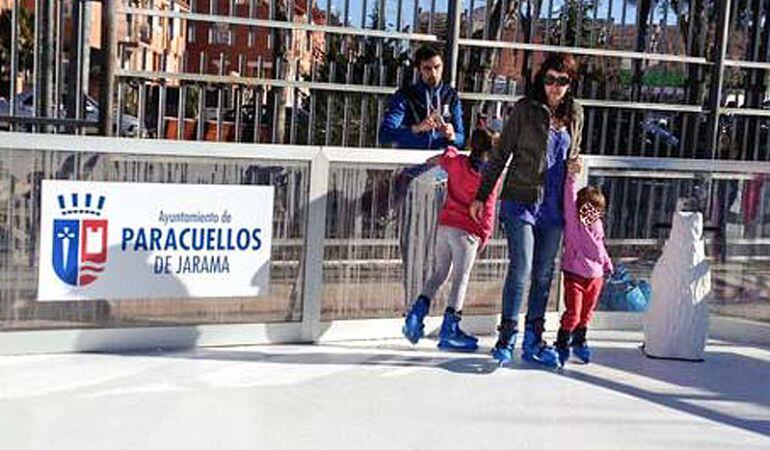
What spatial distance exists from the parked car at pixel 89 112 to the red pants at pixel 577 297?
9.91 ft

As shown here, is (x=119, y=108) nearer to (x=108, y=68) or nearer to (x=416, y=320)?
(x=108, y=68)

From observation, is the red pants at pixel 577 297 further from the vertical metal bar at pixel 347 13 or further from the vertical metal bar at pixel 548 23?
the vertical metal bar at pixel 548 23

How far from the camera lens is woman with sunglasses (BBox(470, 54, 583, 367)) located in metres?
5.82

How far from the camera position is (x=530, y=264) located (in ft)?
19.5

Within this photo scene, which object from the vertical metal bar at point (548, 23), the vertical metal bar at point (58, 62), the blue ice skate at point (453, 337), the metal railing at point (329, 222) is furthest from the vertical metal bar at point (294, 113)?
the blue ice skate at point (453, 337)

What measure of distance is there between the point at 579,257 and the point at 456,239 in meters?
0.70

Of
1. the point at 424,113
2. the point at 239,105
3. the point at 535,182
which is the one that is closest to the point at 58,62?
the point at 239,105

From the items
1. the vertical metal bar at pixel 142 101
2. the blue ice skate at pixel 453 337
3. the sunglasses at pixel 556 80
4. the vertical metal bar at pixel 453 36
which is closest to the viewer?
the sunglasses at pixel 556 80

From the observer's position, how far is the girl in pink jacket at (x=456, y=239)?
6219 mm

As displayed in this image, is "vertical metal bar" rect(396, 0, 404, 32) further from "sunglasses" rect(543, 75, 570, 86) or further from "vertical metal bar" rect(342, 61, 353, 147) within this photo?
"sunglasses" rect(543, 75, 570, 86)

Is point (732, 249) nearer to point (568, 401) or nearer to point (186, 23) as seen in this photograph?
point (568, 401)

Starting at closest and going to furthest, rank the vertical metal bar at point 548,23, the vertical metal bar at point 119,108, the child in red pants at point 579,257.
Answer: the child in red pants at point 579,257
the vertical metal bar at point 119,108
the vertical metal bar at point 548,23

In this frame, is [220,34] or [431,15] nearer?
[220,34]

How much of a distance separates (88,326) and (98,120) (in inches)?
56.8
